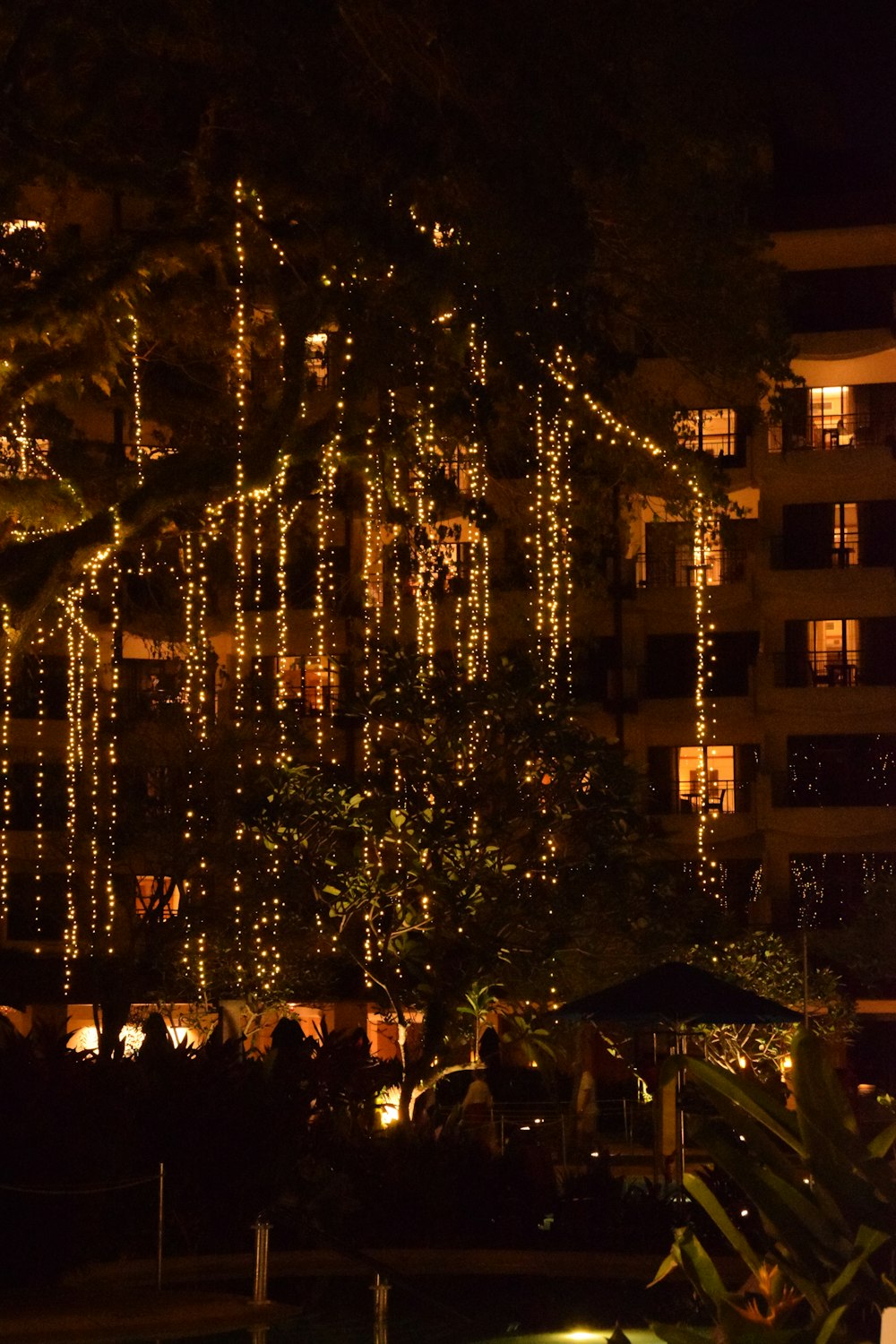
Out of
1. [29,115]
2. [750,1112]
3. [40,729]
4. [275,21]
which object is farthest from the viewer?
[40,729]

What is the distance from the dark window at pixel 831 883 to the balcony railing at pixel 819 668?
145 inches

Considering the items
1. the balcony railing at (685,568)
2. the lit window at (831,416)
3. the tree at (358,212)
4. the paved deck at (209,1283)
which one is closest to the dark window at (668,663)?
the balcony railing at (685,568)

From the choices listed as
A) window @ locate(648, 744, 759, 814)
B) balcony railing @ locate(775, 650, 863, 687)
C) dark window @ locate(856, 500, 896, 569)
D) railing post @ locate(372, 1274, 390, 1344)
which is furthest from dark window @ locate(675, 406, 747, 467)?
railing post @ locate(372, 1274, 390, 1344)

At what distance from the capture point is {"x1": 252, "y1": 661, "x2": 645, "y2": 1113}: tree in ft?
53.1

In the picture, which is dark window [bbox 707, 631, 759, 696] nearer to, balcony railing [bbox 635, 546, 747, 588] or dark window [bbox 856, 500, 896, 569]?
balcony railing [bbox 635, 546, 747, 588]

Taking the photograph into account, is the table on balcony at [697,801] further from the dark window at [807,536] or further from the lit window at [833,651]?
the dark window at [807,536]

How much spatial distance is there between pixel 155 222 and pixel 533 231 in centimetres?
401

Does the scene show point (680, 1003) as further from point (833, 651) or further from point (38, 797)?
point (833, 651)

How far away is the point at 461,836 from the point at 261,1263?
18.1 ft

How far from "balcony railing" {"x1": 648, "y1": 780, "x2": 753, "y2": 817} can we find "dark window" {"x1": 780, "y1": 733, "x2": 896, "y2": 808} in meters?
0.90

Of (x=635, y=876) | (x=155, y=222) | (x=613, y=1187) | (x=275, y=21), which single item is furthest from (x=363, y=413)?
(x=613, y=1187)

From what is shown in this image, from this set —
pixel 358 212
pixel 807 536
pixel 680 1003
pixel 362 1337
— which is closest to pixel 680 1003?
pixel 680 1003

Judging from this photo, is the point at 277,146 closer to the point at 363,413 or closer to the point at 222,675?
the point at 363,413

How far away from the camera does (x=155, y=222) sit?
15789 mm
